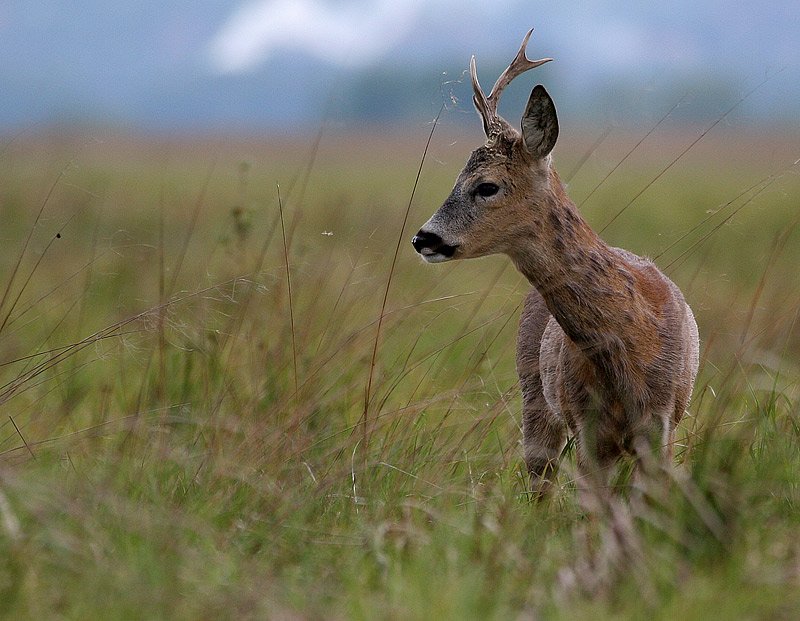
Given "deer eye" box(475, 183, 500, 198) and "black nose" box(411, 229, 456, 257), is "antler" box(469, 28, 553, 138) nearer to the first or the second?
"deer eye" box(475, 183, 500, 198)

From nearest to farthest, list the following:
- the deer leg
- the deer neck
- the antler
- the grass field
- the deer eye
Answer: the grass field < the deer neck < the deer eye < the antler < the deer leg

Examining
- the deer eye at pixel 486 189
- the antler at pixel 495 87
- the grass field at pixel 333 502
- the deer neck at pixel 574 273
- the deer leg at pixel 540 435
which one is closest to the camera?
the grass field at pixel 333 502

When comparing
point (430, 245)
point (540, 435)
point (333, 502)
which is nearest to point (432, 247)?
point (430, 245)

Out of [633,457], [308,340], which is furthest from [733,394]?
[308,340]

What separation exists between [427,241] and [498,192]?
13.8 inches

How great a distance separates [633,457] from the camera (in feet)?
14.7

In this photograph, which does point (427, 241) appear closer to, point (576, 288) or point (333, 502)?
point (576, 288)

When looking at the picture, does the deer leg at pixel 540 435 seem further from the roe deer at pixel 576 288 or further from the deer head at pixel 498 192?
the deer head at pixel 498 192

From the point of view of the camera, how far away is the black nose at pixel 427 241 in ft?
14.7

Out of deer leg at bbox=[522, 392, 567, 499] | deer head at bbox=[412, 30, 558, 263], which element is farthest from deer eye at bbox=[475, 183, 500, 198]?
deer leg at bbox=[522, 392, 567, 499]

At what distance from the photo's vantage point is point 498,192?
4.61 m

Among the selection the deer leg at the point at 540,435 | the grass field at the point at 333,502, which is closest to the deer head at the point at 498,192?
the grass field at the point at 333,502

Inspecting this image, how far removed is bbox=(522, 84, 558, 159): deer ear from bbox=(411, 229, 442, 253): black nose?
531 mm

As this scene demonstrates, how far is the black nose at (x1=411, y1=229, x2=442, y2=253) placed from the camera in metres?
4.48
